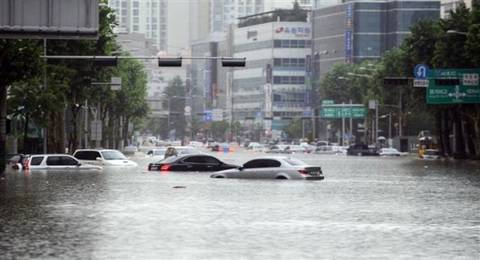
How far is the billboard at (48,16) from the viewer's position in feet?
137

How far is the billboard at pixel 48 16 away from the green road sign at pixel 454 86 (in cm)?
4238

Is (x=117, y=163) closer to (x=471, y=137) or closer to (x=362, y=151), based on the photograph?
(x=471, y=137)

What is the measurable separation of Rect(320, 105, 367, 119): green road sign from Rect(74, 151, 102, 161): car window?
275 feet

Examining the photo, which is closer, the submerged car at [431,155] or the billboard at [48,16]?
the billboard at [48,16]

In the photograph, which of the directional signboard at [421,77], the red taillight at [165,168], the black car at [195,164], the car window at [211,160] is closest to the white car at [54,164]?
the red taillight at [165,168]

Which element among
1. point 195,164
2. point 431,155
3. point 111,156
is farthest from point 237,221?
point 431,155

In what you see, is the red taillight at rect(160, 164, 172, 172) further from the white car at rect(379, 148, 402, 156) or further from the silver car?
the white car at rect(379, 148, 402, 156)

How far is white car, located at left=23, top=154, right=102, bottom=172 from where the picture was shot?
65.5 m

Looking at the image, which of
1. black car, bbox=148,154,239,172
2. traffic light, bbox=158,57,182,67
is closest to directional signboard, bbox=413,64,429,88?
black car, bbox=148,154,239,172

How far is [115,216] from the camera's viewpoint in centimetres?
2923

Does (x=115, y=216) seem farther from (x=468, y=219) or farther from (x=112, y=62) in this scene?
(x=112, y=62)

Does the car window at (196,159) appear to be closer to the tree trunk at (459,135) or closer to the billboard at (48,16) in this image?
the billboard at (48,16)

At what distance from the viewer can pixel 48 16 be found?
137 feet

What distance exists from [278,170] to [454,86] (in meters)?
32.5
